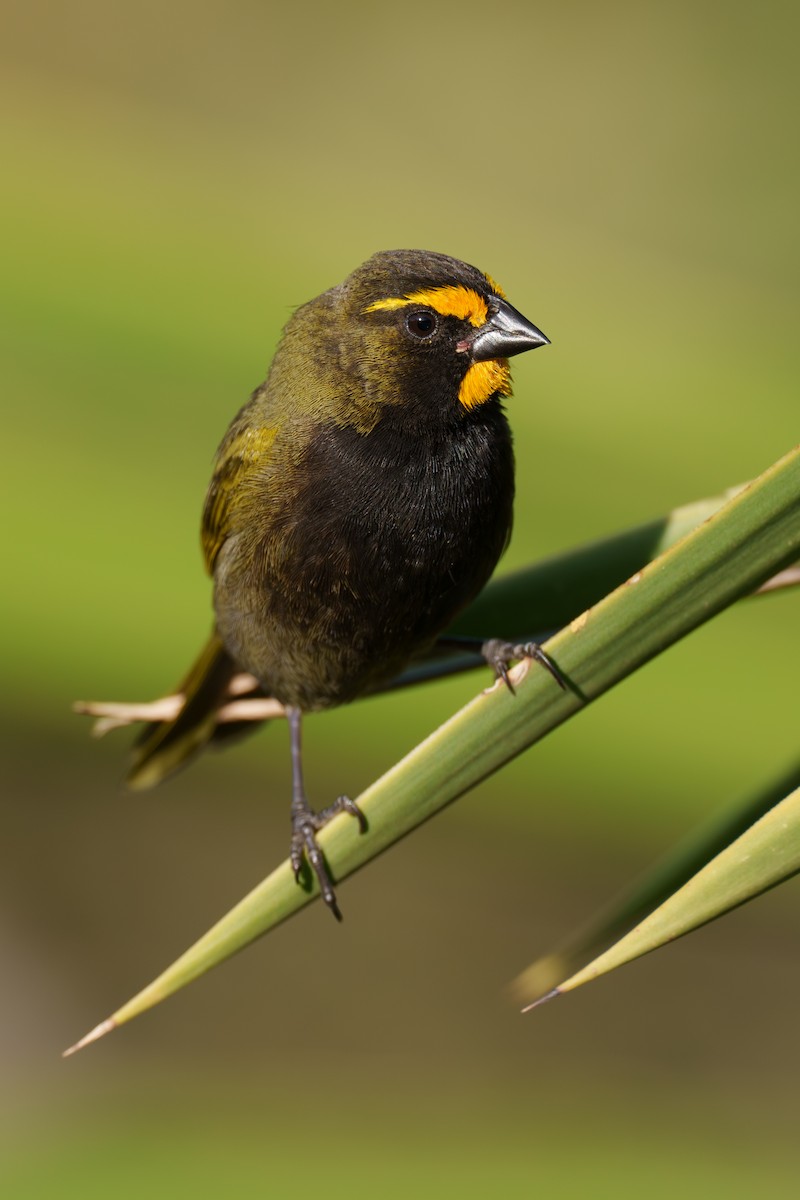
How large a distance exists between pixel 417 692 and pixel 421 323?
1.12 metres

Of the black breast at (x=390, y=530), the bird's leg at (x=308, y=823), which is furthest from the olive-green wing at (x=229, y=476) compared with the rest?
the bird's leg at (x=308, y=823)

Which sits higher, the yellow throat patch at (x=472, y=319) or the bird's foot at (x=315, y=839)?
the yellow throat patch at (x=472, y=319)

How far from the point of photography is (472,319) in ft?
9.53

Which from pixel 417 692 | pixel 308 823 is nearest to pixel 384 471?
pixel 308 823

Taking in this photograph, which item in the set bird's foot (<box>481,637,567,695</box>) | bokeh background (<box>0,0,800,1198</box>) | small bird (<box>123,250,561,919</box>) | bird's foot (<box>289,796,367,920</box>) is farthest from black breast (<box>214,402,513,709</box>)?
bokeh background (<box>0,0,800,1198</box>)

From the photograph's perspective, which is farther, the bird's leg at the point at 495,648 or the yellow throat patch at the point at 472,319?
the yellow throat patch at the point at 472,319

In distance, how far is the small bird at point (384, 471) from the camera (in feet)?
9.41

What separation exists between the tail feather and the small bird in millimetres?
531

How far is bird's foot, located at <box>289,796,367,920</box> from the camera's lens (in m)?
2.00

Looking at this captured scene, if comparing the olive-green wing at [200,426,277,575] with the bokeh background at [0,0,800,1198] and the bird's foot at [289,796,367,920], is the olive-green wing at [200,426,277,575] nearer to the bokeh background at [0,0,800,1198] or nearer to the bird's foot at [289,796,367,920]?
the bokeh background at [0,0,800,1198]

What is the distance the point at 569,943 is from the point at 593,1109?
764mm

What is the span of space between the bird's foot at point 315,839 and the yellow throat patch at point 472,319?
88cm

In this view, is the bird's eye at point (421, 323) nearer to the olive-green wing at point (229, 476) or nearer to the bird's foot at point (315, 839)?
the olive-green wing at point (229, 476)

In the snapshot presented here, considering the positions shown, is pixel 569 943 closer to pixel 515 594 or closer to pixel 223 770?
pixel 515 594
